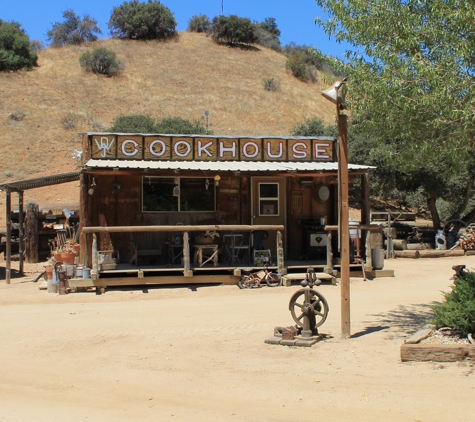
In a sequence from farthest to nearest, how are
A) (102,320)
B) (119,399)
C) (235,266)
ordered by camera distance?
(235,266)
(102,320)
(119,399)

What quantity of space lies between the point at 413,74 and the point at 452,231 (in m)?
13.9

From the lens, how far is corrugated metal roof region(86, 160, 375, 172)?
1259 cm

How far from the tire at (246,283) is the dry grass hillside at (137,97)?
1483 cm

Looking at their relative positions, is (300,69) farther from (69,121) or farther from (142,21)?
(69,121)

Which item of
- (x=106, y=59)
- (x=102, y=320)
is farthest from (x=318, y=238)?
(x=106, y=59)

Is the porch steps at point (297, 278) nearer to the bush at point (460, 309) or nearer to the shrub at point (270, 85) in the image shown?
the bush at point (460, 309)

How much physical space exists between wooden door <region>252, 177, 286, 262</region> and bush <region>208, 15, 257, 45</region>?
39.7 meters

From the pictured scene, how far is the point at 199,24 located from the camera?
54.1m

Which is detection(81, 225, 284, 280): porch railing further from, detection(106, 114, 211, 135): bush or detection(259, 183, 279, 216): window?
detection(106, 114, 211, 135): bush

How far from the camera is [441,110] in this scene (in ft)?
22.3

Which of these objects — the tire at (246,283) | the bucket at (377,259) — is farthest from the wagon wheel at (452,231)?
the tire at (246,283)

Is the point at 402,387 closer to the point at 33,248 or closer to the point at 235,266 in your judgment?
the point at 235,266

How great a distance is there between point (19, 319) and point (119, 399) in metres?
4.63

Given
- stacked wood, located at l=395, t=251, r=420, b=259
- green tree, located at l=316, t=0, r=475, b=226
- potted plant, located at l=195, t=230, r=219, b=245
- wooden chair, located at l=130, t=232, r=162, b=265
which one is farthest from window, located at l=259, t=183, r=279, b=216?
green tree, located at l=316, t=0, r=475, b=226
